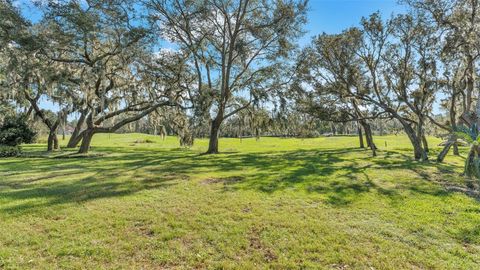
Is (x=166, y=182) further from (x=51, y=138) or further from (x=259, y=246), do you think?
(x=51, y=138)

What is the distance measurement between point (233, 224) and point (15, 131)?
61.6ft

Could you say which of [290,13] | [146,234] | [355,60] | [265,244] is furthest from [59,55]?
[355,60]

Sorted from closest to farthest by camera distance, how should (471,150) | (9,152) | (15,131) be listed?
(471,150) < (9,152) < (15,131)

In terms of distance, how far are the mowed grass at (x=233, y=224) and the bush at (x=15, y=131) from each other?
10846mm

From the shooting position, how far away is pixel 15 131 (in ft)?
58.0

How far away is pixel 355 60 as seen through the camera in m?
18.3

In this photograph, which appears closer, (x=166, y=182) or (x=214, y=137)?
(x=166, y=182)

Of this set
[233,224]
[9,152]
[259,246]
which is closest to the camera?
[259,246]

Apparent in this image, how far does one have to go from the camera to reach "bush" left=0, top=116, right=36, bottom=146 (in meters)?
17.3

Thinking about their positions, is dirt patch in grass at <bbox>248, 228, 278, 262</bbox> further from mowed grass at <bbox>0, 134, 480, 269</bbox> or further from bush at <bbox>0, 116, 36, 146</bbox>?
bush at <bbox>0, 116, 36, 146</bbox>

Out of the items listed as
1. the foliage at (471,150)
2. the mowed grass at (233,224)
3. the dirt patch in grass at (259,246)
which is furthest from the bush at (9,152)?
the foliage at (471,150)

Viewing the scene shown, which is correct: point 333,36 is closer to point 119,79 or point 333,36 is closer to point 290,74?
point 290,74

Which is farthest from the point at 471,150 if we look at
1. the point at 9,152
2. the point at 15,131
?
the point at 15,131

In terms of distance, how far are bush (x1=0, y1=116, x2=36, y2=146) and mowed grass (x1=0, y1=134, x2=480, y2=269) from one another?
1085cm
